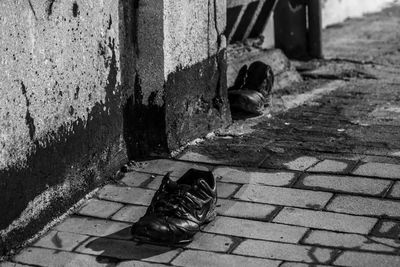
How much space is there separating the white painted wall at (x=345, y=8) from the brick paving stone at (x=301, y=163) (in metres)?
5.01

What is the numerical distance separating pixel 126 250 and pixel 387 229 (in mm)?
A: 1337

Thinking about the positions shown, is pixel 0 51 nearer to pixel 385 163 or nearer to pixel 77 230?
pixel 77 230

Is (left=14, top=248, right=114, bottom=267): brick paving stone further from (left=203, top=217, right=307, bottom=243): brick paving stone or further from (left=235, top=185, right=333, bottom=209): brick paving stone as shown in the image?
(left=235, top=185, right=333, bottom=209): brick paving stone

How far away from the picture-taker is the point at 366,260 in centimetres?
409

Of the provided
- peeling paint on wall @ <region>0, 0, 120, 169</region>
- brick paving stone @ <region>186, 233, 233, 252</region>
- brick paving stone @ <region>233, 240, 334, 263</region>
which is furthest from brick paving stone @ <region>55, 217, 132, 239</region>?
brick paving stone @ <region>233, 240, 334, 263</region>

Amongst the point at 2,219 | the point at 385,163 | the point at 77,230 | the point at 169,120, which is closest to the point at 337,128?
the point at 385,163

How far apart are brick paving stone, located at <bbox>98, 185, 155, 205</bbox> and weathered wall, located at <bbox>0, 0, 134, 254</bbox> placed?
0.30 feet

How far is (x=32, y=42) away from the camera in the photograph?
433 cm

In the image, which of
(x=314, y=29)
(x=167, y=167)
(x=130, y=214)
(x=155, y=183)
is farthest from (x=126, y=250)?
(x=314, y=29)

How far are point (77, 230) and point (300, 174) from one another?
143 cm

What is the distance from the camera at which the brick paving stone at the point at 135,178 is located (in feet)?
16.9

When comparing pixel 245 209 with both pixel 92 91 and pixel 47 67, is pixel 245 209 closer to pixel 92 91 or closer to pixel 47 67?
pixel 92 91

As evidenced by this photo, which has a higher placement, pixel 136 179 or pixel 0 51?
pixel 0 51

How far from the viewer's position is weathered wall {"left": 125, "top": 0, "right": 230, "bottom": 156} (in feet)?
17.5
